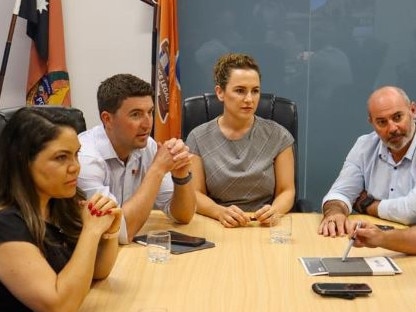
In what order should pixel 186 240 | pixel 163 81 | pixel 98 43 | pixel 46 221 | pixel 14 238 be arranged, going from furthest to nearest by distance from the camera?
1. pixel 98 43
2. pixel 163 81
3. pixel 186 240
4. pixel 46 221
5. pixel 14 238

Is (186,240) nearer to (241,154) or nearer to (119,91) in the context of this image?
(119,91)

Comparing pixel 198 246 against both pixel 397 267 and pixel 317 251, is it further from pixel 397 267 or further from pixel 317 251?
pixel 397 267

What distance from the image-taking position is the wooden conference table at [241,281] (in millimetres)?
1632

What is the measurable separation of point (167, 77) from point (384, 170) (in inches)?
69.3

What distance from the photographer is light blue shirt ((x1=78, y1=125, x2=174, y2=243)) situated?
2.29 metres

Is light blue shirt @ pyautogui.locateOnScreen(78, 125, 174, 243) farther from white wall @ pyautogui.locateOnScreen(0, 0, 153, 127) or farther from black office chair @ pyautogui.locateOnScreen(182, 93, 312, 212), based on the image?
white wall @ pyautogui.locateOnScreen(0, 0, 153, 127)

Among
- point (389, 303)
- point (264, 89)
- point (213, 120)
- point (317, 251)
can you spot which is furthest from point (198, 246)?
point (264, 89)

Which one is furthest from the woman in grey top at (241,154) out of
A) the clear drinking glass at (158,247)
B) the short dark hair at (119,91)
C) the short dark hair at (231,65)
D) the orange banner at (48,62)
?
the orange banner at (48,62)

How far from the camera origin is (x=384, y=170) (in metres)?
2.68

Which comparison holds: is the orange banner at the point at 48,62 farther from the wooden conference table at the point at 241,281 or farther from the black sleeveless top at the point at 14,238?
the black sleeveless top at the point at 14,238

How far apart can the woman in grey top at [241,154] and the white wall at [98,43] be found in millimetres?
1335

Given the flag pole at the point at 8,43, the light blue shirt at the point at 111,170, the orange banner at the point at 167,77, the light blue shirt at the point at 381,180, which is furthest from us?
the orange banner at the point at 167,77

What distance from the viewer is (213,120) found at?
298cm

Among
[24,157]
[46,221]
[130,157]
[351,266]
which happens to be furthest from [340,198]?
[24,157]
